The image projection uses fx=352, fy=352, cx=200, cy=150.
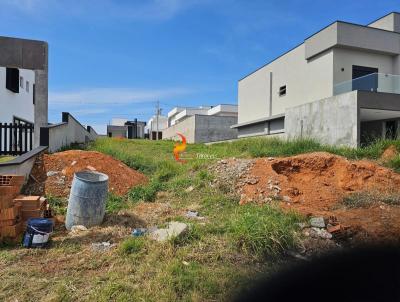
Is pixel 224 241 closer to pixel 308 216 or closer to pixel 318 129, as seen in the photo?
pixel 308 216

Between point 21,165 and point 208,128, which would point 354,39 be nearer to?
point 21,165

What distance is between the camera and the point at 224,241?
16.7 feet

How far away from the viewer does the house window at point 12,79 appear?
1848 cm

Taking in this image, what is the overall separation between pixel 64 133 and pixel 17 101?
8.11 metres

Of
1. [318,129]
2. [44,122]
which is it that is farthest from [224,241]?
[318,129]

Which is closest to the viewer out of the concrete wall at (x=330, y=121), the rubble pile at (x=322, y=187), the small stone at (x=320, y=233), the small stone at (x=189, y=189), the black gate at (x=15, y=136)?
the small stone at (x=320, y=233)

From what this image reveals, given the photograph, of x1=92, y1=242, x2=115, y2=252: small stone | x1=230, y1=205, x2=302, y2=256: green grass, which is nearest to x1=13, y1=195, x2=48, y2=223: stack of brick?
x1=92, y1=242, x2=115, y2=252: small stone

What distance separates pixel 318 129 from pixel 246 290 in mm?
14691

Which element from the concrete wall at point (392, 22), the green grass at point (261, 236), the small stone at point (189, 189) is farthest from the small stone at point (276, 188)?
the concrete wall at point (392, 22)

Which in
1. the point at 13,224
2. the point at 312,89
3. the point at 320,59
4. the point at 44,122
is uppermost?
the point at 320,59

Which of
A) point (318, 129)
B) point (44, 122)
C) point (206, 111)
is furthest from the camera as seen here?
point (206, 111)

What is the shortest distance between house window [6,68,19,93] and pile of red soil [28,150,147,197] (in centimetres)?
1116

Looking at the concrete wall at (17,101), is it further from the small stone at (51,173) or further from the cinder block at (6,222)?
the cinder block at (6,222)

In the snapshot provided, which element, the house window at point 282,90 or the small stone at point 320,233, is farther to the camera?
the house window at point 282,90
